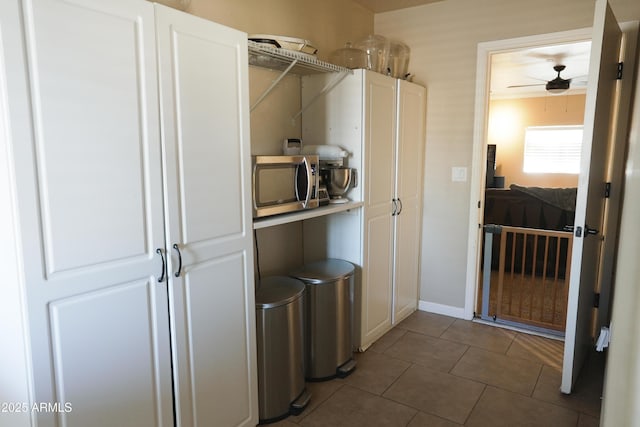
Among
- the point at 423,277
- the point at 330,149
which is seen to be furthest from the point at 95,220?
the point at 423,277

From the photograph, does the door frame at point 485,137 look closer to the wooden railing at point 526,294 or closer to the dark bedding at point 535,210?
the wooden railing at point 526,294

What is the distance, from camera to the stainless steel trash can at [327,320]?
2.50 m

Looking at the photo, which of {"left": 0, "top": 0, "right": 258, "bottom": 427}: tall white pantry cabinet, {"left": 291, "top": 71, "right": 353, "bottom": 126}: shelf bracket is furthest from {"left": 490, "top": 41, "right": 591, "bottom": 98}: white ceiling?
{"left": 0, "top": 0, "right": 258, "bottom": 427}: tall white pantry cabinet

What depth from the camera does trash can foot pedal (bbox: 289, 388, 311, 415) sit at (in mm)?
2266

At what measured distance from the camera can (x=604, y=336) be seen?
223cm

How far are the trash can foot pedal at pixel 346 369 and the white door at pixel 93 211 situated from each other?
4.24 feet

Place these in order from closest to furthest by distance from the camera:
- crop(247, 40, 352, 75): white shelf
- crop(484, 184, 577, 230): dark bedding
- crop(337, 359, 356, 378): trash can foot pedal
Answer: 1. crop(247, 40, 352, 75): white shelf
2. crop(337, 359, 356, 378): trash can foot pedal
3. crop(484, 184, 577, 230): dark bedding

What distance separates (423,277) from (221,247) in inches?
93.6

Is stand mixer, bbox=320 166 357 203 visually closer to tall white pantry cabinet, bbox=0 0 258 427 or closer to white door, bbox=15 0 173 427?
tall white pantry cabinet, bbox=0 0 258 427

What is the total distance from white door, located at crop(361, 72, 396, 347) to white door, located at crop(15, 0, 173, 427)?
158 cm

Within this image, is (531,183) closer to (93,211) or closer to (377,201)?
(377,201)

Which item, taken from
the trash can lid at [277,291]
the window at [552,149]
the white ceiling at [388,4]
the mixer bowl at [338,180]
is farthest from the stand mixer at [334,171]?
the window at [552,149]

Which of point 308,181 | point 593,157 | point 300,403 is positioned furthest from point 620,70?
point 300,403

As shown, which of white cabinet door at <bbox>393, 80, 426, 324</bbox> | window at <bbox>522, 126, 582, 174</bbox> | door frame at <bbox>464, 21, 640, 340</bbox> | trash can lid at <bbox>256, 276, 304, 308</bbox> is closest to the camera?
trash can lid at <bbox>256, 276, 304, 308</bbox>
